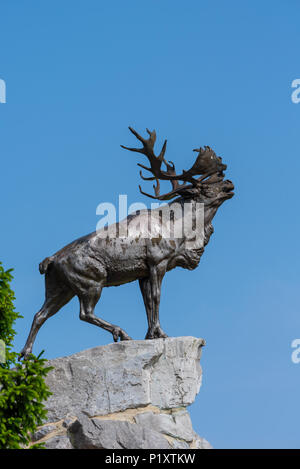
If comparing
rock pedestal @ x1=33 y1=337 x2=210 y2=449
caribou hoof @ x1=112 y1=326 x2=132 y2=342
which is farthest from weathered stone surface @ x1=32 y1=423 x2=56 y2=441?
caribou hoof @ x1=112 y1=326 x2=132 y2=342

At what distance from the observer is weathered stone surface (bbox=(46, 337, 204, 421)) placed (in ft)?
45.1

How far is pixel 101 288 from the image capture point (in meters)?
14.5

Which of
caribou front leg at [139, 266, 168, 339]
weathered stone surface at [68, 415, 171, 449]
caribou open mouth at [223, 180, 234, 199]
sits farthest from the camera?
caribou open mouth at [223, 180, 234, 199]

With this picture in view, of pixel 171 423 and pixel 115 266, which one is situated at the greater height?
pixel 115 266

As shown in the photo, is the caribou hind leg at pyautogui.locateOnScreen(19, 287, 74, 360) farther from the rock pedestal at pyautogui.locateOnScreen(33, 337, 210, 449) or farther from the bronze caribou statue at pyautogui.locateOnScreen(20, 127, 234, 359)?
the rock pedestal at pyautogui.locateOnScreen(33, 337, 210, 449)

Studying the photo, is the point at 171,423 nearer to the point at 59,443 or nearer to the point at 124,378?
the point at 124,378

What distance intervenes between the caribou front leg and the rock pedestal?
0.43 metres

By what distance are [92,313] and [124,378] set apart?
122 cm

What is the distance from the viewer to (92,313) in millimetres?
14461

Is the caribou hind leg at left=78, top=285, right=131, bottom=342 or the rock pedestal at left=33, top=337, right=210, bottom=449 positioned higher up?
the caribou hind leg at left=78, top=285, right=131, bottom=342

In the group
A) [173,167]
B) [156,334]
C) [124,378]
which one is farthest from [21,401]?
[173,167]

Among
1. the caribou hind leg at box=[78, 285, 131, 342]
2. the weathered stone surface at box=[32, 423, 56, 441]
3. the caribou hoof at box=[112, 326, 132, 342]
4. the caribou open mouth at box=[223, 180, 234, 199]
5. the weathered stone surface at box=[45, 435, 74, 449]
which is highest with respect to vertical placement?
the caribou open mouth at box=[223, 180, 234, 199]

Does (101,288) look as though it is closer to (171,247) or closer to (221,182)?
(171,247)
